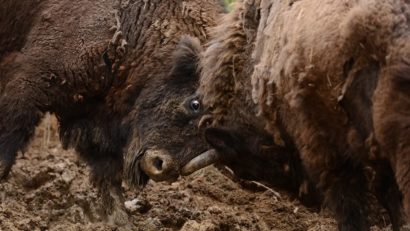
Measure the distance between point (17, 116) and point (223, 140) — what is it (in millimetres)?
1504

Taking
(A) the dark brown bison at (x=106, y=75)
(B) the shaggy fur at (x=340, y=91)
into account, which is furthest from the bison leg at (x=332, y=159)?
(A) the dark brown bison at (x=106, y=75)

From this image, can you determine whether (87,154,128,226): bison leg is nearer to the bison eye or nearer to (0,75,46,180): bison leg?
(0,75,46,180): bison leg

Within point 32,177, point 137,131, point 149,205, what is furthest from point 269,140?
point 32,177

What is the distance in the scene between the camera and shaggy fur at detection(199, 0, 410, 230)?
321 centimetres

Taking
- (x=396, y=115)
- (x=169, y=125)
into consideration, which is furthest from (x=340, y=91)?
(x=169, y=125)

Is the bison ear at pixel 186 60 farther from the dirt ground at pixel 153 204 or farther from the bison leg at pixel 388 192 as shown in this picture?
the bison leg at pixel 388 192

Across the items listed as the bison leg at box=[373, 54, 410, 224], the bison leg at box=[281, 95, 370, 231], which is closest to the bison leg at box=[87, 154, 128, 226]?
the bison leg at box=[281, 95, 370, 231]

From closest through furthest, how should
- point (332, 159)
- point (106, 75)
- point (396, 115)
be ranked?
point (396, 115), point (332, 159), point (106, 75)

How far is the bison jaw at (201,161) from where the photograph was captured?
190 inches

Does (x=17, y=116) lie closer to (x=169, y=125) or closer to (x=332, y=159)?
(x=169, y=125)

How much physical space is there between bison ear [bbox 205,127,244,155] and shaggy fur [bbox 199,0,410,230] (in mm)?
237

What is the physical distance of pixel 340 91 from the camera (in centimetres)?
342

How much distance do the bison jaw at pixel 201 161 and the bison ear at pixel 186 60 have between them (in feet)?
→ 1.75

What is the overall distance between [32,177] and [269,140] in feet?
7.42
